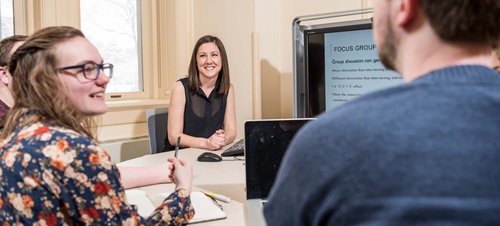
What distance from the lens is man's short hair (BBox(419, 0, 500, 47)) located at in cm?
49

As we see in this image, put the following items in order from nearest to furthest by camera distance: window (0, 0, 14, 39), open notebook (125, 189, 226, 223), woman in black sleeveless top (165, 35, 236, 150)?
1. open notebook (125, 189, 226, 223)
2. window (0, 0, 14, 39)
3. woman in black sleeveless top (165, 35, 236, 150)

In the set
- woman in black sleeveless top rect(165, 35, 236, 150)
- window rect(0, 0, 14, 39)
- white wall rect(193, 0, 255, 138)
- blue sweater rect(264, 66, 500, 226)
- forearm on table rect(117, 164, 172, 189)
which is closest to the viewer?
blue sweater rect(264, 66, 500, 226)

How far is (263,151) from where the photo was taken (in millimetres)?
1251

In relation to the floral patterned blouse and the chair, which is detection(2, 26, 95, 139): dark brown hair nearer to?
the floral patterned blouse

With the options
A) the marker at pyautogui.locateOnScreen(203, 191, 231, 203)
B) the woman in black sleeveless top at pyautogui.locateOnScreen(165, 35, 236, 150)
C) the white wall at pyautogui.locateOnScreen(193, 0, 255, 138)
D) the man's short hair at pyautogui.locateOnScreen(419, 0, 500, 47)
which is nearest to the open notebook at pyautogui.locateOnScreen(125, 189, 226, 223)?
the marker at pyautogui.locateOnScreen(203, 191, 231, 203)

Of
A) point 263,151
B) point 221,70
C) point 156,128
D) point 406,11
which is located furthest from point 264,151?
point 221,70

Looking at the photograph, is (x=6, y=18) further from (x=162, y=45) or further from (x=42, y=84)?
(x=42, y=84)

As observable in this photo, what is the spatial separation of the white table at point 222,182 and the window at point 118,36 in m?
1.16

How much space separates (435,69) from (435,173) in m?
0.13

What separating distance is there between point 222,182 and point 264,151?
339 millimetres

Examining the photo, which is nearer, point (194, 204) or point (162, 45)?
point (194, 204)

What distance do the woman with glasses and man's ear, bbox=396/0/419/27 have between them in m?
0.62

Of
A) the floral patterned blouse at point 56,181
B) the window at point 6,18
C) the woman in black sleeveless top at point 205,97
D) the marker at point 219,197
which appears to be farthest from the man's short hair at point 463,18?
the window at point 6,18

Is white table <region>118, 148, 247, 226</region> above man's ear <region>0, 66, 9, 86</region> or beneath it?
beneath
